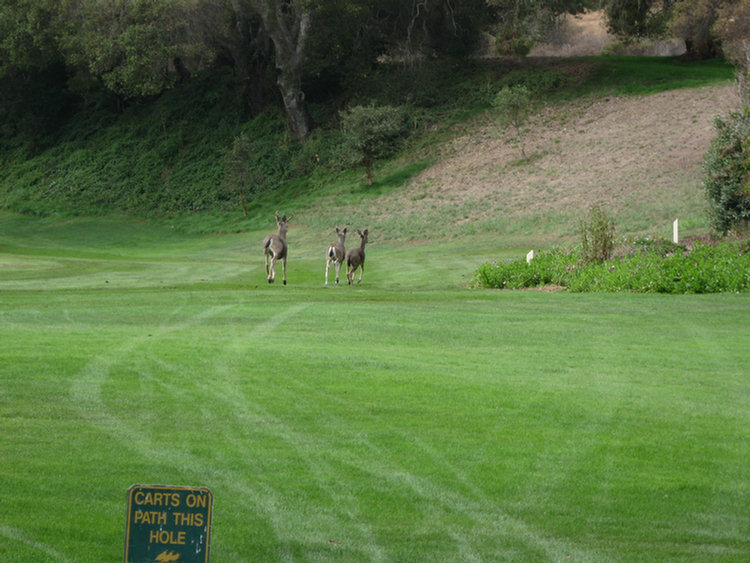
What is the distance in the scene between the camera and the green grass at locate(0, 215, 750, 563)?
7113mm

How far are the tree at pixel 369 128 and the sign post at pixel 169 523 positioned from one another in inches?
2363

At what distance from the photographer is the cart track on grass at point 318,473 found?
698cm

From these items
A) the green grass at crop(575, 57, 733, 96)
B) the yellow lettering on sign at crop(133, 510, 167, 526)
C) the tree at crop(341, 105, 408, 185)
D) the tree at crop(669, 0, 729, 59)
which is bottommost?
the yellow lettering on sign at crop(133, 510, 167, 526)

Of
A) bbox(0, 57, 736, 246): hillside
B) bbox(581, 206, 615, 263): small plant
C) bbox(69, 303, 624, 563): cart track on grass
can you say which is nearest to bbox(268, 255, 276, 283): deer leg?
bbox(581, 206, 615, 263): small plant

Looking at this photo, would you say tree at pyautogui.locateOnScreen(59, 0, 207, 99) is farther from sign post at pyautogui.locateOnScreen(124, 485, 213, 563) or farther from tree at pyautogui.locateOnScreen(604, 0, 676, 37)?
sign post at pyautogui.locateOnScreen(124, 485, 213, 563)

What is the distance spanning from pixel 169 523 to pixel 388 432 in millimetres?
5291

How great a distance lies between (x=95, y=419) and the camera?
9984mm

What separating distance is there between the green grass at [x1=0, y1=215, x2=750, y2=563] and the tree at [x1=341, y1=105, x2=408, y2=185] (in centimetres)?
4488

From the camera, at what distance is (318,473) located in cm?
842

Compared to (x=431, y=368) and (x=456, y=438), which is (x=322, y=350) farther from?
(x=456, y=438)

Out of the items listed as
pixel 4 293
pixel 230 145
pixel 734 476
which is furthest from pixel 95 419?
pixel 230 145

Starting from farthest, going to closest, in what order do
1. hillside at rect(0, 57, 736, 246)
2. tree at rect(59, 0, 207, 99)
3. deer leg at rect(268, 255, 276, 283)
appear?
tree at rect(59, 0, 207, 99)
hillside at rect(0, 57, 736, 246)
deer leg at rect(268, 255, 276, 283)

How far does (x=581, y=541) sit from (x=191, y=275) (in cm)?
2748

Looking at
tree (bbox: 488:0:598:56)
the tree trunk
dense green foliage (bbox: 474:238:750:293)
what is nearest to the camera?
dense green foliage (bbox: 474:238:750:293)
